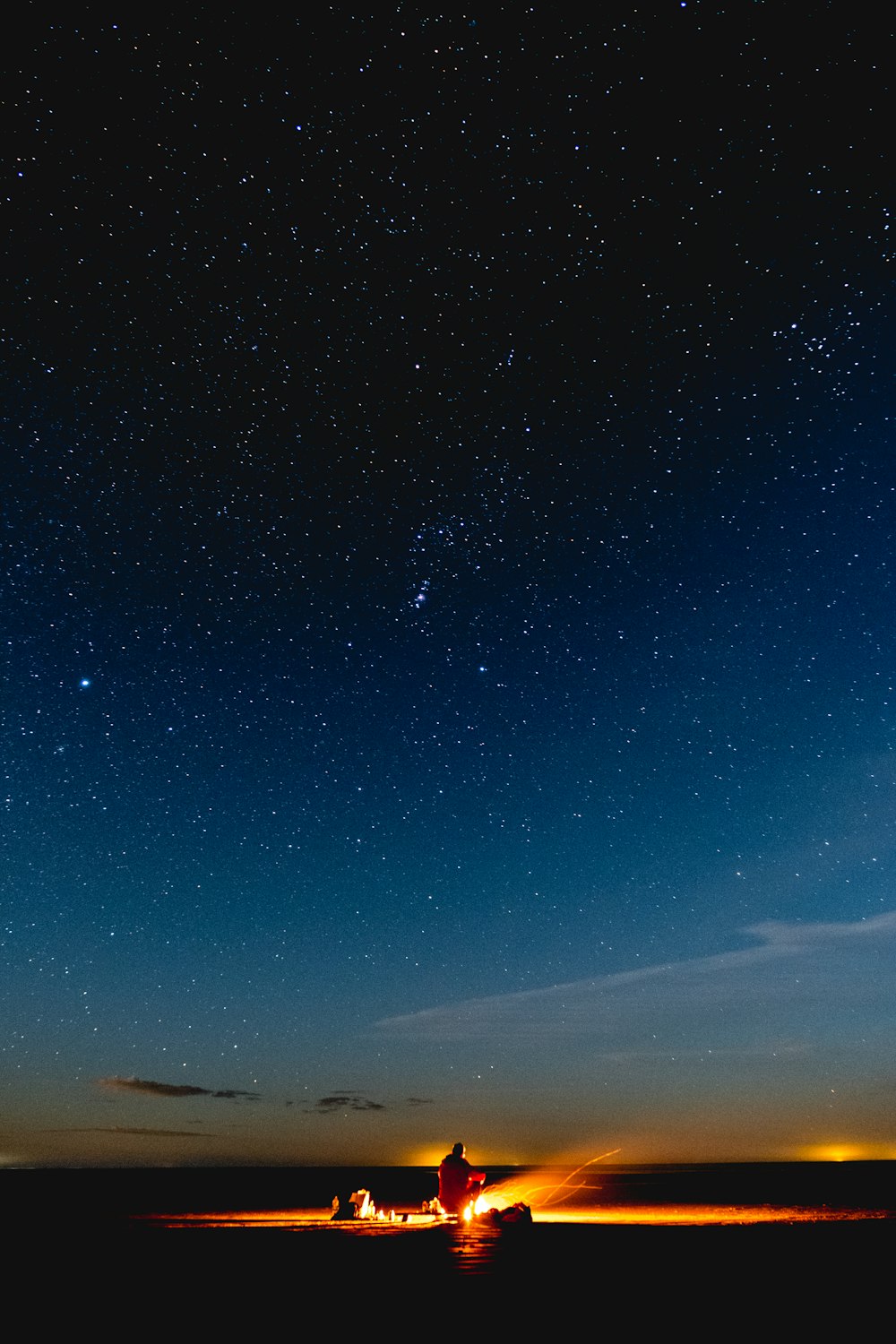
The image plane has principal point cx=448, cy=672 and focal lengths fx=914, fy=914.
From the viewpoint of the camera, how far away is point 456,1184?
43.6ft

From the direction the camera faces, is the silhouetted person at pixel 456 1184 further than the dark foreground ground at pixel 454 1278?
Yes

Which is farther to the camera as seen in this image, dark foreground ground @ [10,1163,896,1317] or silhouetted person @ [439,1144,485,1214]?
silhouetted person @ [439,1144,485,1214]

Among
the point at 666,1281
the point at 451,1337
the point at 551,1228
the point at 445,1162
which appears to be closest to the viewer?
the point at 451,1337

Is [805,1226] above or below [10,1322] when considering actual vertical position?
below

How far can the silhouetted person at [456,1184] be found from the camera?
43.3 feet

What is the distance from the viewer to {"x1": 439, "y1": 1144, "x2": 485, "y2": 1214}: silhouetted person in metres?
13.2

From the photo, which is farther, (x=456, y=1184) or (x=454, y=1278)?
(x=456, y=1184)

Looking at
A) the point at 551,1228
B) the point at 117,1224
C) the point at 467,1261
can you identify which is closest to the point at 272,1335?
the point at 467,1261

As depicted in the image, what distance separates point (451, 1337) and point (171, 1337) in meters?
1.81

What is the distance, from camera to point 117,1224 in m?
14.8

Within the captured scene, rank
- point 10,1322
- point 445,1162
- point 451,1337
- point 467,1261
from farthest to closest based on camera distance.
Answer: point 445,1162, point 467,1261, point 10,1322, point 451,1337

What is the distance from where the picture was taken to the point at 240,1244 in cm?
1067

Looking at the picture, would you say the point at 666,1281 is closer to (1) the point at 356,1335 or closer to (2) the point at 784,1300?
(2) the point at 784,1300

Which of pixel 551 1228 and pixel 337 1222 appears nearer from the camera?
pixel 551 1228
